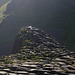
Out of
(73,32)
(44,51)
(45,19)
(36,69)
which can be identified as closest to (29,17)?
(45,19)

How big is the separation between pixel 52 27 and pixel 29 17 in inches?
725

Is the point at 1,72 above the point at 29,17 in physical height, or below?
below

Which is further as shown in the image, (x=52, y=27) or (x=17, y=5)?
(x=17, y=5)

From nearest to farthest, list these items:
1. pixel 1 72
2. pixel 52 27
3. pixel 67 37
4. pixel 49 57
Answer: pixel 1 72 → pixel 49 57 → pixel 67 37 → pixel 52 27

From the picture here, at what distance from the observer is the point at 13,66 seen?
11969 mm

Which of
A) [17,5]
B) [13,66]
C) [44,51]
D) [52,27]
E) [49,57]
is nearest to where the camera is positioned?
[13,66]

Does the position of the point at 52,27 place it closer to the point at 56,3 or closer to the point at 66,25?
the point at 66,25

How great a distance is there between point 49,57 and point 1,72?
5.52 m

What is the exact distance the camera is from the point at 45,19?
82.4m

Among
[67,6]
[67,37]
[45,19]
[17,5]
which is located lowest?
[67,37]

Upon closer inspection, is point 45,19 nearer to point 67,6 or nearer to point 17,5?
point 67,6

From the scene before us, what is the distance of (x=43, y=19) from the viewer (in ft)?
271

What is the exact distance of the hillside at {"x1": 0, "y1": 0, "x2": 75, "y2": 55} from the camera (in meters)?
67.8

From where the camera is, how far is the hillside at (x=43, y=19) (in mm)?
67812
